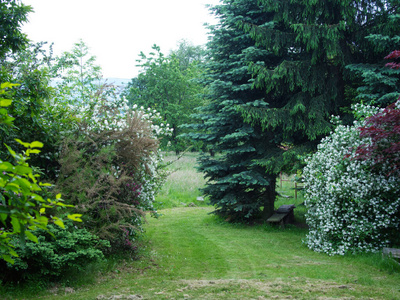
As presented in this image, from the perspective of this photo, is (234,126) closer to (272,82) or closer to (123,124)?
(272,82)

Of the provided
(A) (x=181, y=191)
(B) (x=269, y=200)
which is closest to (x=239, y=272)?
(B) (x=269, y=200)

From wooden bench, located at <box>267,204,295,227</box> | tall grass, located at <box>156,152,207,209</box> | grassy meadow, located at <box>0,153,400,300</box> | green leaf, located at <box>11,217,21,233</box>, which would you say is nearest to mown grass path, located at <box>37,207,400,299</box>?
grassy meadow, located at <box>0,153,400,300</box>

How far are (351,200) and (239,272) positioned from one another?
2986 millimetres

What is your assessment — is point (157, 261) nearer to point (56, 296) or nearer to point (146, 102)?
point (56, 296)

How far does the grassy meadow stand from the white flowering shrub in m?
0.46

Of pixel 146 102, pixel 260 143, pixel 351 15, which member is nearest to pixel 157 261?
pixel 260 143

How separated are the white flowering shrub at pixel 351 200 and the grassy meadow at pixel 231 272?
0.46m

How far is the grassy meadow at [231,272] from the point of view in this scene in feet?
15.6

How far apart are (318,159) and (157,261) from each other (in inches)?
171

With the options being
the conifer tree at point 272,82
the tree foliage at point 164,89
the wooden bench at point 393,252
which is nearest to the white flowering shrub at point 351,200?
the wooden bench at point 393,252

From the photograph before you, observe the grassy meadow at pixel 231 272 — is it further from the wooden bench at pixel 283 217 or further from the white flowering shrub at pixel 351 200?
the white flowering shrub at pixel 351 200

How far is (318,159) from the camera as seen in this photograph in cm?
805

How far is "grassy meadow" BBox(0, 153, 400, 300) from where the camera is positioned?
15.6 ft

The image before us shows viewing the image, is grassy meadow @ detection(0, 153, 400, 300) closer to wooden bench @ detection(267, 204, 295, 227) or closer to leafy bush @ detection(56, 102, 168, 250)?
wooden bench @ detection(267, 204, 295, 227)
